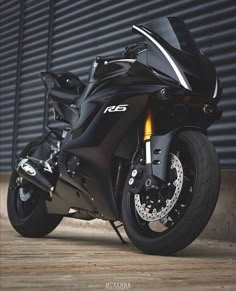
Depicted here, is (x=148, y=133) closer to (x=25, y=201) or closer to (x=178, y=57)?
(x=178, y=57)

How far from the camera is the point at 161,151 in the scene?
2885mm

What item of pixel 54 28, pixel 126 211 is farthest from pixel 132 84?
pixel 54 28

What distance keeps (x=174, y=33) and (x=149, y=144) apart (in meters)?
0.59

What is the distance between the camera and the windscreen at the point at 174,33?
3.08 metres

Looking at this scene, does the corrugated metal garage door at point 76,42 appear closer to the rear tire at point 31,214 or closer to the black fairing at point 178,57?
the black fairing at point 178,57

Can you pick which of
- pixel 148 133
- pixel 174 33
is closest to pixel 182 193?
pixel 148 133

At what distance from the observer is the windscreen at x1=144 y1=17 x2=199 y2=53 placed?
308 cm

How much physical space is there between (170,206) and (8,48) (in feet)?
16.0

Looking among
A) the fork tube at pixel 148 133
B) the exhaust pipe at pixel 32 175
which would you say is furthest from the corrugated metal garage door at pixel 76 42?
the exhaust pipe at pixel 32 175

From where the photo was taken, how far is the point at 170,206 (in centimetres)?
281

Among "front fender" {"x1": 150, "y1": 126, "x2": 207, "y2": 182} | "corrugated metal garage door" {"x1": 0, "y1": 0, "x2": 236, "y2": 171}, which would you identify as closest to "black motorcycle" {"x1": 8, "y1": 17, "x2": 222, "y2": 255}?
"front fender" {"x1": 150, "y1": 126, "x2": 207, "y2": 182}

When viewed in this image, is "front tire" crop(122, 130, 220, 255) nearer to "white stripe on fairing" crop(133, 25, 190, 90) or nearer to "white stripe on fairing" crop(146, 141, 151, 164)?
"white stripe on fairing" crop(146, 141, 151, 164)

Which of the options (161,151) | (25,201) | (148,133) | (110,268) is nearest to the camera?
(110,268)

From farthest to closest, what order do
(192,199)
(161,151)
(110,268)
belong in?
(161,151) < (192,199) < (110,268)
